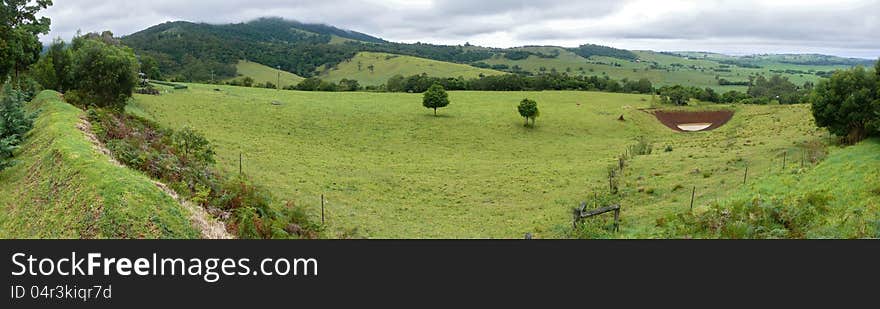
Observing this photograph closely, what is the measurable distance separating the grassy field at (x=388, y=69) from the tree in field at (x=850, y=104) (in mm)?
121049

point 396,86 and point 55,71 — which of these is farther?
point 396,86

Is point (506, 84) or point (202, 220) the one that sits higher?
point (506, 84)

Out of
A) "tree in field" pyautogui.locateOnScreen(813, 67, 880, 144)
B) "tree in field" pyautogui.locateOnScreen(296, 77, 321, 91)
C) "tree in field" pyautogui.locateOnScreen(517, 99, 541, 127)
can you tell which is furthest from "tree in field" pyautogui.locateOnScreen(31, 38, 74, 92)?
"tree in field" pyautogui.locateOnScreen(813, 67, 880, 144)

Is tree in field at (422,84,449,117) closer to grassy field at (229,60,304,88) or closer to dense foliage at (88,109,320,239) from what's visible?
dense foliage at (88,109,320,239)

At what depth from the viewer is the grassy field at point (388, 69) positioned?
163125 millimetres

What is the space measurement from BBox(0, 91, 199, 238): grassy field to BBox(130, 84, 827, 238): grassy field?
28.5ft

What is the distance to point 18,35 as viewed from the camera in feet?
136

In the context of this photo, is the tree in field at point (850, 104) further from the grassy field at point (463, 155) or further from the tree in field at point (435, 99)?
the tree in field at point (435, 99)

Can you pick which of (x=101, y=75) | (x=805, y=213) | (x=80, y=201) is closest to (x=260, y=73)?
(x=101, y=75)

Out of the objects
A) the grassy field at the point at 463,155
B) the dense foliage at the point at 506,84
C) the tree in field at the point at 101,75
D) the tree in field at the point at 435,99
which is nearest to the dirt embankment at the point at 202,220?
the grassy field at the point at 463,155

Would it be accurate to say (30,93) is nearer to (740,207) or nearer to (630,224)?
(630,224)

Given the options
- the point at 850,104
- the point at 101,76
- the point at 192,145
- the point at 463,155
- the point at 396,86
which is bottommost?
the point at 463,155

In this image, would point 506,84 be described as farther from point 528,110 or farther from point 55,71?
point 55,71

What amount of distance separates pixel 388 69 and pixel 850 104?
151m
